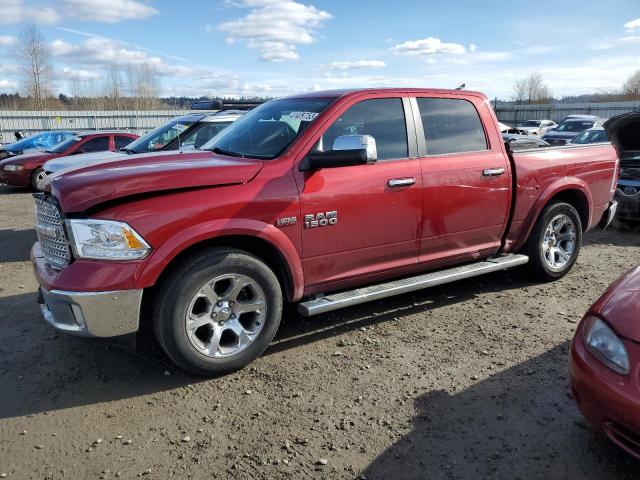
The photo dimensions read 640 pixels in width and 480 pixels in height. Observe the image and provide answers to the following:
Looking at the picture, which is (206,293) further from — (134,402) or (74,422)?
(74,422)

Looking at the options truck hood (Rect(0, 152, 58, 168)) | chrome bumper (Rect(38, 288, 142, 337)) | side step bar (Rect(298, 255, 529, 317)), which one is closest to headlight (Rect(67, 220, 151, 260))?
chrome bumper (Rect(38, 288, 142, 337))

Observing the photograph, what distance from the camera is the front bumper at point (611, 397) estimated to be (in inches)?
91.1

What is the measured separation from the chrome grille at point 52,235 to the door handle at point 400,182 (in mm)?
2373

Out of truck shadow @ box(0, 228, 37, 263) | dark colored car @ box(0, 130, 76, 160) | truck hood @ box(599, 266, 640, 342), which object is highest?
dark colored car @ box(0, 130, 76, 160)

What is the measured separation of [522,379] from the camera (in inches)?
139

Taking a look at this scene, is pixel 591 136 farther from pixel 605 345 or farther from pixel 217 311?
pixel 217 311

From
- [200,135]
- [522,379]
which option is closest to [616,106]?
[200,135]

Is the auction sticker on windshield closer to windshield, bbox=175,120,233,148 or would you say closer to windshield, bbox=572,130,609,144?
windshield, bbox=175,120,233,148

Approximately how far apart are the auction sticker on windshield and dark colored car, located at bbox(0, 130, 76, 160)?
516 inches

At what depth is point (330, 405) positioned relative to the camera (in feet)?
10.7

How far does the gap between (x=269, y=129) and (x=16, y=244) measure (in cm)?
532

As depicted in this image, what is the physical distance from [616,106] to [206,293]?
142ft

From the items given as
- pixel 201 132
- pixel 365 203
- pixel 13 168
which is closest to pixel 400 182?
pixel 365 203

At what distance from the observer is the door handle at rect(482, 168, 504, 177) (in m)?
4.69
